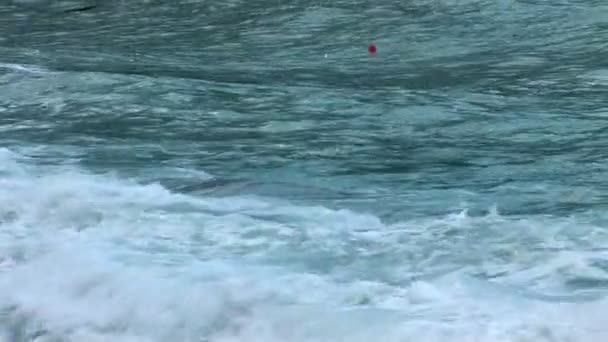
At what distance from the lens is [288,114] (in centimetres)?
792

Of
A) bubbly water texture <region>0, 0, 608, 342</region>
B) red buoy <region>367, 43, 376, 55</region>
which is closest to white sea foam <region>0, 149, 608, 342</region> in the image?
bubbly water texture <region>0, 0, 608, 342</region>

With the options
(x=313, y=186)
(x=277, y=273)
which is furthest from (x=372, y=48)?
(x=277, y=273)

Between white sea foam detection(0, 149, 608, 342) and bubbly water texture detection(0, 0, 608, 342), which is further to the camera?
bubbly water texture detection(0, 0, 608, 342)

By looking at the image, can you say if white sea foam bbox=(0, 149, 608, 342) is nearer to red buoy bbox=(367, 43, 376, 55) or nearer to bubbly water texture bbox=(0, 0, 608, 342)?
bubbly water texture bbox=(0, 0, 608, 342)

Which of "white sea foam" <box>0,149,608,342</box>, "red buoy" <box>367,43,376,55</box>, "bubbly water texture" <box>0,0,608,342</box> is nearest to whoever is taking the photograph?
"white sea foam" <box>0,149,608,342</box>

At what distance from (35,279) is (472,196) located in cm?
202

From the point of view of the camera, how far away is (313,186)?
6.28 meters

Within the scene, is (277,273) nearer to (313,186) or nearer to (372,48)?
(313,186)

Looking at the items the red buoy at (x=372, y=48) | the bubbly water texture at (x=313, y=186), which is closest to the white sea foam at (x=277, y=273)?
the bubbly water texture at (x=313, y=186)

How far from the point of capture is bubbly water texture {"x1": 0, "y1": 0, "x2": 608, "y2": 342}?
188 inches

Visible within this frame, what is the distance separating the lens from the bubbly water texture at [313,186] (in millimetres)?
4773

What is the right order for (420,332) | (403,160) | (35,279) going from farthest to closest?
(403,160) → (35,279) → (420,332)

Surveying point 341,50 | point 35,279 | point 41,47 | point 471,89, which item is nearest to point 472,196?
point 35,279

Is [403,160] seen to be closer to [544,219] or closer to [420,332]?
[544,219]
